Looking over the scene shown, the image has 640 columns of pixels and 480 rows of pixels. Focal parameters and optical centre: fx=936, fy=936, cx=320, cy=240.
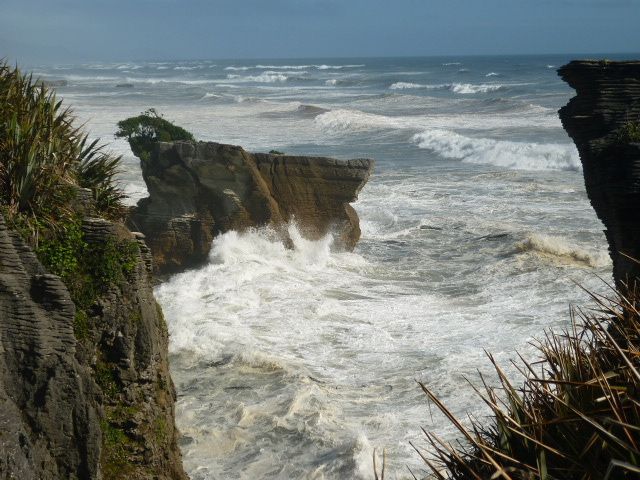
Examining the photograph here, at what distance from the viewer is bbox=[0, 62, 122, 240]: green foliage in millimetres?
8188

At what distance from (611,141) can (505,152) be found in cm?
2698

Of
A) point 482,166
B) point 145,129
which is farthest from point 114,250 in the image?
point 482,166

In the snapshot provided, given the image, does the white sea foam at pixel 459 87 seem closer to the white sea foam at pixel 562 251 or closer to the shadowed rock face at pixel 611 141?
the white sea foam at pixel 562 251

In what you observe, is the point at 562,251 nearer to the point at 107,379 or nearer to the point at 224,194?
the point at 224,194

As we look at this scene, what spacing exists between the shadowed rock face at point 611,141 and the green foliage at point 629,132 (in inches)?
0.5

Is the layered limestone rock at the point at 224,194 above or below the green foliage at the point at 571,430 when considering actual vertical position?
below

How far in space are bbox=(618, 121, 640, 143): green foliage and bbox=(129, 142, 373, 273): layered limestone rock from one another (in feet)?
25.0

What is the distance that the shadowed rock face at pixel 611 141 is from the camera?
490 inches

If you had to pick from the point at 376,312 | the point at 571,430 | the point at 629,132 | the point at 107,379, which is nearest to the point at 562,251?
the point at 376,312

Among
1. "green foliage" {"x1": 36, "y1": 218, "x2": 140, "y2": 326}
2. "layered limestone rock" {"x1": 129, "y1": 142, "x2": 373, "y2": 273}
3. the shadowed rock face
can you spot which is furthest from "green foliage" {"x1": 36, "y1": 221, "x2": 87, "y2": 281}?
"layered limestone rock" {"x1": 129, "y1": 142, "x2": 373, "y2": 273}

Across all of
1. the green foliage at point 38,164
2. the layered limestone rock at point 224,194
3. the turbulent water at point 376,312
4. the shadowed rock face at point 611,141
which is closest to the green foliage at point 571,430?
the turbulent water at point 376,312

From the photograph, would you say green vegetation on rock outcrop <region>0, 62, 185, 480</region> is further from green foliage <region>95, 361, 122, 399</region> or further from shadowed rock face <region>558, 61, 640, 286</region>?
shadowed rock face <region>558, 61, 640, 286</region>

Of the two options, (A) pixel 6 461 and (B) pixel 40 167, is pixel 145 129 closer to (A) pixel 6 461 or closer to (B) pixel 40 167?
(B) pixel 40 167

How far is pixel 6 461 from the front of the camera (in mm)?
6758
